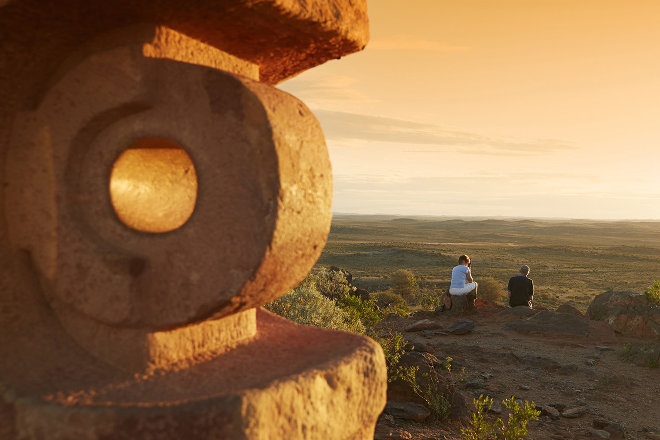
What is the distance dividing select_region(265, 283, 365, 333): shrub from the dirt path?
1609 mm

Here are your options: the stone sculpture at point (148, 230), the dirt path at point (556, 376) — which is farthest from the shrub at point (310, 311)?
the stone sculpture at point (148, 230)

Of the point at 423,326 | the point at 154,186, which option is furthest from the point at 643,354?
the point at 154,186

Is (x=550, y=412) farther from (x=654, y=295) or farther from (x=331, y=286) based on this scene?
(x=331, y=286)

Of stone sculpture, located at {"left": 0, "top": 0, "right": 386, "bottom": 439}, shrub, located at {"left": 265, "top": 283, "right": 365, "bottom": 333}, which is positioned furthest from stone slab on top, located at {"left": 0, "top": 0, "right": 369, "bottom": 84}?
shrub, located at {"left": 265, "top": 283, "right": 365, "bottom": 333}

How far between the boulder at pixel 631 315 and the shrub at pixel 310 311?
17.3 feet

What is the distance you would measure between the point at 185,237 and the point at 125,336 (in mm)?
441

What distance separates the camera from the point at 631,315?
9023 mm

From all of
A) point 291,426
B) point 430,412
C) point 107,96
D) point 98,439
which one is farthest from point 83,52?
point 430,412

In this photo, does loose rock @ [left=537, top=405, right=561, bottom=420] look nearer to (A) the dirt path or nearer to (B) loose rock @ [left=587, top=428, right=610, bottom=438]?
(A) the dirt path

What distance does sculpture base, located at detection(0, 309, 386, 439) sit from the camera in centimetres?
144

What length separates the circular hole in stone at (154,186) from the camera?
6.45ft

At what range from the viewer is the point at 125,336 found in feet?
5.75

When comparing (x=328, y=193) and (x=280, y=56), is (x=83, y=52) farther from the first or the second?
(x=328, y=193)

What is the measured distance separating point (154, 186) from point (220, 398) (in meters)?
1.07
